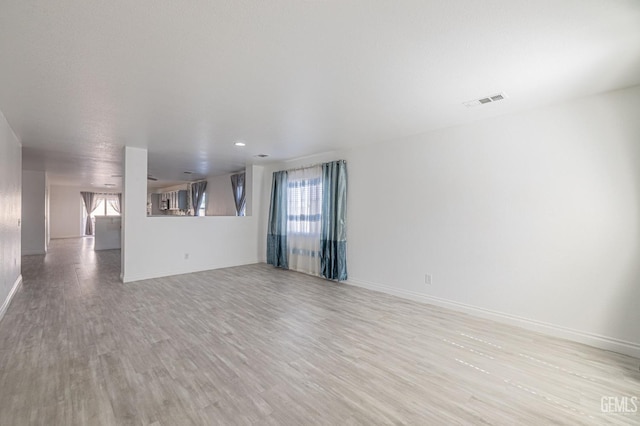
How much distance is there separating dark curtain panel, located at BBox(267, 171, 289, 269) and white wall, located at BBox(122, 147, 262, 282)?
67cm

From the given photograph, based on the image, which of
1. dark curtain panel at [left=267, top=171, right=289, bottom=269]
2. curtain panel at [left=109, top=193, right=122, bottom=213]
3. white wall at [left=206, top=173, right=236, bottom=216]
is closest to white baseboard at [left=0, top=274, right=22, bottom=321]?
dark curtain panel at [left=267, top=171, right=289, bottom=269]

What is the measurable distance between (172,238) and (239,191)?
2.86 meters

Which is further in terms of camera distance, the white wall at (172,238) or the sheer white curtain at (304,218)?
the sheer white curtain at (304,218)

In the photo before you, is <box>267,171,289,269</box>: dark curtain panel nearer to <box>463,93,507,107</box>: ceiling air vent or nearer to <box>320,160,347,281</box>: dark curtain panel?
<box>320,160,347,281</box>: dark curtain panel

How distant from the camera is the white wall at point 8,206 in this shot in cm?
326

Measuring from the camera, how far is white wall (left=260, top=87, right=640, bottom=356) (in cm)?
256

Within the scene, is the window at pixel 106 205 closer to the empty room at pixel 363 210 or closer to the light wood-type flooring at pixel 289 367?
the empty room at pixel 363 210

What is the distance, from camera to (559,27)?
5.54ft

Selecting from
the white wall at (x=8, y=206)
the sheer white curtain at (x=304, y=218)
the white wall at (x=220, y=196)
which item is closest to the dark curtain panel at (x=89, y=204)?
the white wall at (x=220, y=196)

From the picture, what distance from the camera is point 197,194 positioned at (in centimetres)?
1012

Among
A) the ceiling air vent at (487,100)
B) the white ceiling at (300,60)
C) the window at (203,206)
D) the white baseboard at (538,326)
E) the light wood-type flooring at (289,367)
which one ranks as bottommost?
the light wood-type flooring at (289,367)

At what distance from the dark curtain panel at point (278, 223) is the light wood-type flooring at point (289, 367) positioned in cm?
233

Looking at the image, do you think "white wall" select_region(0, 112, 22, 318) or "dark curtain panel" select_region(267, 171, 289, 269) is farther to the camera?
"dark curtain panel" select_region(267, 171, 289, 269)

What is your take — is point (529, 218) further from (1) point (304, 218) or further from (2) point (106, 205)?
(2) point (106, 205)
